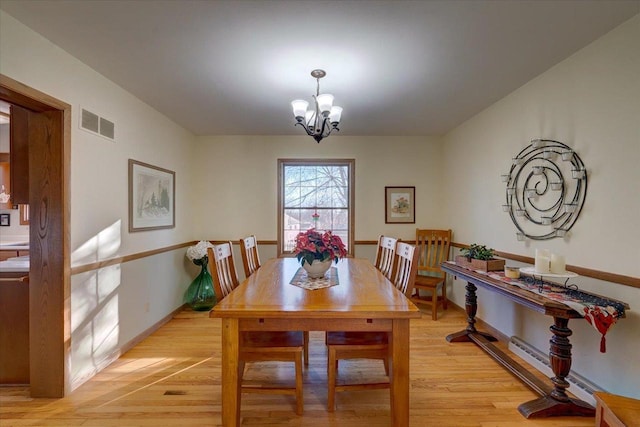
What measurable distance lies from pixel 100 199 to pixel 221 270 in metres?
1.31

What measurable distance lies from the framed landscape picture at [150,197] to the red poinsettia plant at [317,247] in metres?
1.82

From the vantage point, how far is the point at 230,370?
5.24ft

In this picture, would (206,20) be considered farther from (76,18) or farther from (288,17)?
(76,18)

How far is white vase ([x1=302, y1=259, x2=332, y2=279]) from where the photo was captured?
6.96 feet

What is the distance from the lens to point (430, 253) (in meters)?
4.08

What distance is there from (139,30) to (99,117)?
97 cm

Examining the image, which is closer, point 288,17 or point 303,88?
point 288,17

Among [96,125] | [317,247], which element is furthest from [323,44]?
[96,125]

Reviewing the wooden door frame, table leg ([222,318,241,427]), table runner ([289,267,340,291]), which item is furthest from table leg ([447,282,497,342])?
the wooden door frame

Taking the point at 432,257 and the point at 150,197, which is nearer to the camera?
the point at 150,197

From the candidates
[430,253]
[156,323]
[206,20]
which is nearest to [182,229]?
[156,323]

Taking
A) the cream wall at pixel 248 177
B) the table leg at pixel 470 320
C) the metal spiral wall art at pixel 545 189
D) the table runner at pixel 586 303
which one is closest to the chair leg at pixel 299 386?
the table runner at pixel 586 303

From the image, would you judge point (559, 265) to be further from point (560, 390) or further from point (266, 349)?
point (266, 349)

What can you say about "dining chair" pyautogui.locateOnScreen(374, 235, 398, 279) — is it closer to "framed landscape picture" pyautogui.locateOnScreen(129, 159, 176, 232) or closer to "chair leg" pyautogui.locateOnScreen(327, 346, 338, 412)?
"chair leg" pyautogui.locateOnScreen(327, 346, 338, 412)
